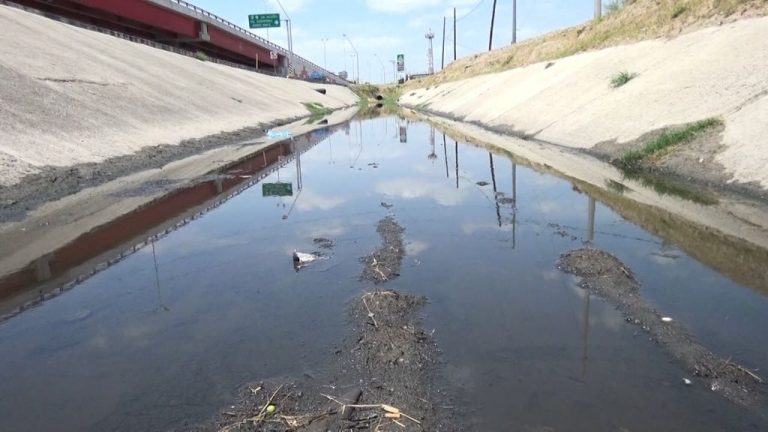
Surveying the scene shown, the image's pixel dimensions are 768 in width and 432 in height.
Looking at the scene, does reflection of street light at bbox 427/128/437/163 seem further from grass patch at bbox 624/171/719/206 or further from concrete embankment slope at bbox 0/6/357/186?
concrete embankment slope at bbox 0/6/357/186

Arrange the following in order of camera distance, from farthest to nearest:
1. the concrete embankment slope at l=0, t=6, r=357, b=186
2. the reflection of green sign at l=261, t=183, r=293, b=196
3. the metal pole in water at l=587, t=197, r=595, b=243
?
the concrete embankment slope at l=0, t=6, r=357, b=186
the reflection of green sign at l=261, t=183, r=293, b=196
the metal pole in water at l=587, t=197, r=595, b=243

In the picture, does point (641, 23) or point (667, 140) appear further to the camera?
point (641, 23)

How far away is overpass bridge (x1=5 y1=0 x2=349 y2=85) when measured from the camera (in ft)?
148

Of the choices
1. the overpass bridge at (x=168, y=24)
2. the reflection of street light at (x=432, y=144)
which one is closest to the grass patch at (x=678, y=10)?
the reflection of street light at (x=432, y=144)

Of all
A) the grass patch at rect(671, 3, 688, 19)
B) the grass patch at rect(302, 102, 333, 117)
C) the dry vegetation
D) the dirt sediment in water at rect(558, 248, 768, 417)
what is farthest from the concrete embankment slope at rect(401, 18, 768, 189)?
the grass patch at rect(302, 102, 333, 117)

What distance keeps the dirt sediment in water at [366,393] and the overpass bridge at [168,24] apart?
41566 mm

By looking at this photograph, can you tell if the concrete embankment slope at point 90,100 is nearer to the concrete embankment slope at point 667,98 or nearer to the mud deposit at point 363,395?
the mud deposit at point 363,395

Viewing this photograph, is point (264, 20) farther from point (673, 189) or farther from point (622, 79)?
point (673, 189)

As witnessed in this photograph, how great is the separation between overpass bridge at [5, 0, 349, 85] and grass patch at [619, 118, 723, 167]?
4005 centimetres

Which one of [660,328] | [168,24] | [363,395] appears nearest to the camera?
[363,395]

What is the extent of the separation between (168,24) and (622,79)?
53.0 metres

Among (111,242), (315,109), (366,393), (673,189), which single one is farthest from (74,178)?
(315,109)

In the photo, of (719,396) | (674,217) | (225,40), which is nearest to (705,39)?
(674,217)

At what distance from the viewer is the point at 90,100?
71.5 feet
